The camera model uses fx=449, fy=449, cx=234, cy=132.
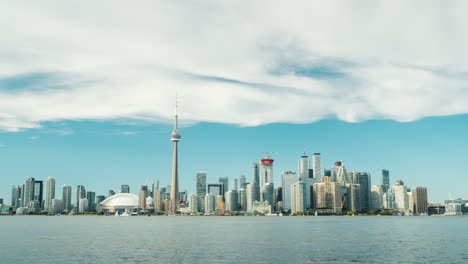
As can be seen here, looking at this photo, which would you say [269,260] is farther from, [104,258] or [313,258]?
[104,258]

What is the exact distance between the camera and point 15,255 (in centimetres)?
8962

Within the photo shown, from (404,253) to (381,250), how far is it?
5714 mm

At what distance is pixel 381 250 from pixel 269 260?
100ft

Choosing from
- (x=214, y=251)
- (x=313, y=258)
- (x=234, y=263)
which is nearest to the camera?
(x=234, y=263)

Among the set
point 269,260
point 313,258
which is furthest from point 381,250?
point 269,260

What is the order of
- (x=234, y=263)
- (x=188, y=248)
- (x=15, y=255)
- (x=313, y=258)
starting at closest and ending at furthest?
1. (x=234, y=263)
2. (x=313, y=258)
3. (x=15, y=255)
4. (x=188, y=248)

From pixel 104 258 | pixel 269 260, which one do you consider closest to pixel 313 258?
Result: pixel 269 260

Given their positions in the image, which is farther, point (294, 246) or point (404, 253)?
point (294, 246)

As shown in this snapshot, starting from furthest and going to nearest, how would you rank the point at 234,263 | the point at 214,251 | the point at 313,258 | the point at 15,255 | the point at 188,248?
the point at 188,248
the point at 214,251
the point at 15,255
the point at 313,258
the point at 234,263

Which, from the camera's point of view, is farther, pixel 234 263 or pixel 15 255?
pixel 15 255

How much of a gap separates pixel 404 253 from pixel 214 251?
39483 millimetres

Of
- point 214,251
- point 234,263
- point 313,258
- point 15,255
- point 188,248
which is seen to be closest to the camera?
point 234,263

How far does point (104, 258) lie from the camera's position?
83.8 meters

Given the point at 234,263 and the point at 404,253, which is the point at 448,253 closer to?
the point at 404,253
